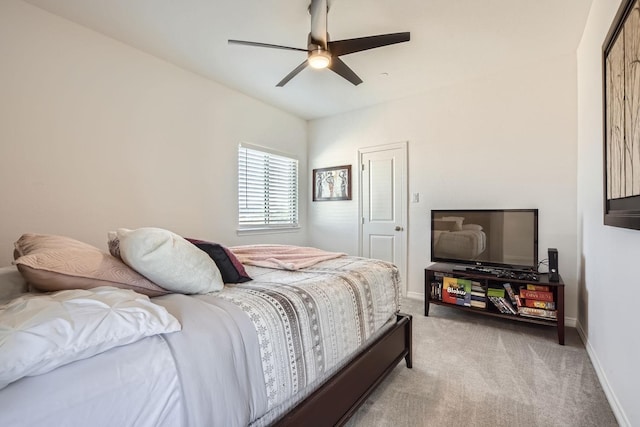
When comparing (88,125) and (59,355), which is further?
(88,125)

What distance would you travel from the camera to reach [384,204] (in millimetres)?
4059

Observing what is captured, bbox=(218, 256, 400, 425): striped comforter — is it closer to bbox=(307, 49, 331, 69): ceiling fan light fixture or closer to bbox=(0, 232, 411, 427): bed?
bbox=(0, 232, 411, 427): bed

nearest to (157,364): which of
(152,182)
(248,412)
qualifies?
(248,412)

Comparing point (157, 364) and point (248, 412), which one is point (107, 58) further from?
point (248, 412)

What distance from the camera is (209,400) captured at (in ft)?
2.88

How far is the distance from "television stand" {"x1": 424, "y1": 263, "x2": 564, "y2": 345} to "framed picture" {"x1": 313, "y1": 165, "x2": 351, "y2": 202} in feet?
5.68

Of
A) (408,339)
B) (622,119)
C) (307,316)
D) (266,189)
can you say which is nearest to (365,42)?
(622,119)

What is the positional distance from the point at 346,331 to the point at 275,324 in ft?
1.62

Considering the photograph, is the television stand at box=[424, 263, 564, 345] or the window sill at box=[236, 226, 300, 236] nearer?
the television stand at box=[424, 263, 564, 345]

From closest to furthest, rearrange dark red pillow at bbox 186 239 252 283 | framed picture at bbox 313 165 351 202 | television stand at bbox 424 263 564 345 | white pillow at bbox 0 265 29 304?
white pillow at bbox 0 265 29 304
dark red pillow at bbox 186 239 252 283
television stand at bbox 424 263 564 345
framed picture at bbox 313 165 351 202

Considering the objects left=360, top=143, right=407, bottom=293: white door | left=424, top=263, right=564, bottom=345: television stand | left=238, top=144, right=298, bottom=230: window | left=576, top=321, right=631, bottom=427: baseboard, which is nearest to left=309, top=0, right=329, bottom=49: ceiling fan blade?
left=238, top=144, right=298, bottom=230: window

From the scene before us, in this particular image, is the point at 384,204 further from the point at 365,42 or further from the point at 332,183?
the point at 365,42

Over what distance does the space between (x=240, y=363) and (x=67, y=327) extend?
1.64ft

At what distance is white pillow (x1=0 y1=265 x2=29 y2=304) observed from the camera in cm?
126
